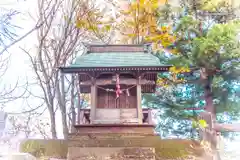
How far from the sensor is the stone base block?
287 cm

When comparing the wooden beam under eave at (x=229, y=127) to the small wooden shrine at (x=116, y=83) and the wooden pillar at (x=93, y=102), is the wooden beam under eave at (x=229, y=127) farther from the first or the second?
the wooden pillar at (x=93, y=102)

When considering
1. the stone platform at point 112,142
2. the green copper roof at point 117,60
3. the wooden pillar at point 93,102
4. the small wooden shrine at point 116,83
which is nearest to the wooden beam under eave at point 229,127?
the stone platform at point 112,142

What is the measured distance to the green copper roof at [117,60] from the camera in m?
3.17

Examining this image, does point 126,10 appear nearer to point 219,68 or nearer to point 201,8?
point 201,8

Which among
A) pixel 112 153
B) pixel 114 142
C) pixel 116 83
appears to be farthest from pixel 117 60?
pixel 112 153

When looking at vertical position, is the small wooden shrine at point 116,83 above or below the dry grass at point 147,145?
above

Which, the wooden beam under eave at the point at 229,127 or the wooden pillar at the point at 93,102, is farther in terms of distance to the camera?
the wooden pillar at the point at 93,102

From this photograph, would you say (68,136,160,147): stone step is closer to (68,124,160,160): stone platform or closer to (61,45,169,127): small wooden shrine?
(68,124,160,160): stone platform

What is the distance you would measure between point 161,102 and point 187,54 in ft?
3.35

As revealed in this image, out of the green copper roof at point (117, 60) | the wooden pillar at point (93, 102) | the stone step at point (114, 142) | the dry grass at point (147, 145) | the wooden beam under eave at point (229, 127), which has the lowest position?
the dry grass at point (147, 145)

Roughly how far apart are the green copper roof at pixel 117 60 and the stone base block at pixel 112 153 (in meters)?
1.06

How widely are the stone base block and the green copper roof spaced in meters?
1.06

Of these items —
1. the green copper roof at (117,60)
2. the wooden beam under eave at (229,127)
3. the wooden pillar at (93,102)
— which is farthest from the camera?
the green copper roof at (117,60)

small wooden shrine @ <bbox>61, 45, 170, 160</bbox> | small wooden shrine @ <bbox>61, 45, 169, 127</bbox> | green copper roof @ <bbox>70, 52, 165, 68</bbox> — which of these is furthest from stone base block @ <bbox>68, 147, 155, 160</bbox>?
green copper roof @ <bbox>70, 52, 165, 68</bbox>
